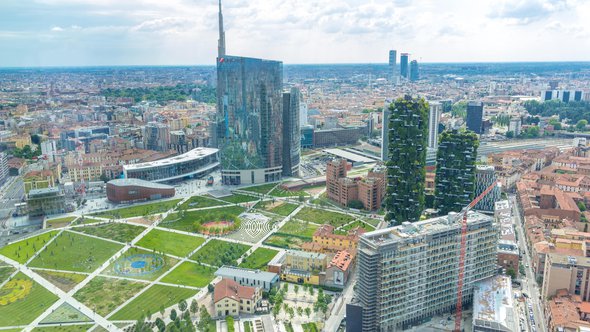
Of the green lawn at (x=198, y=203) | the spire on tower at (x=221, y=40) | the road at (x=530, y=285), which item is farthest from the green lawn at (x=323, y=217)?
the spire on tower at (x=221, y=40)

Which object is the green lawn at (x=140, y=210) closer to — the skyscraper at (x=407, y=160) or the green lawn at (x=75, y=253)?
the green lawn at (x=75, y=253)

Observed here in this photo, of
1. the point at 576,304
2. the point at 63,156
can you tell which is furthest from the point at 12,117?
the point at 576,304

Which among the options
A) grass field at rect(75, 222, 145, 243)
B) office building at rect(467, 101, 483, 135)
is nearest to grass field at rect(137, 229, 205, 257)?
grass field at rect(75, 222, 145, 243)

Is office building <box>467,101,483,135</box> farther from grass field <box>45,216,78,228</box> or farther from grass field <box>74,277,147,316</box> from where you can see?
grass field <box>74,277,147,316</box>

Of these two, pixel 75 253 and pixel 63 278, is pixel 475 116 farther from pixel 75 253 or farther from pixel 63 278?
pixel 63 278

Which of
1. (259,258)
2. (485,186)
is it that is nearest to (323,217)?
(259,258)
